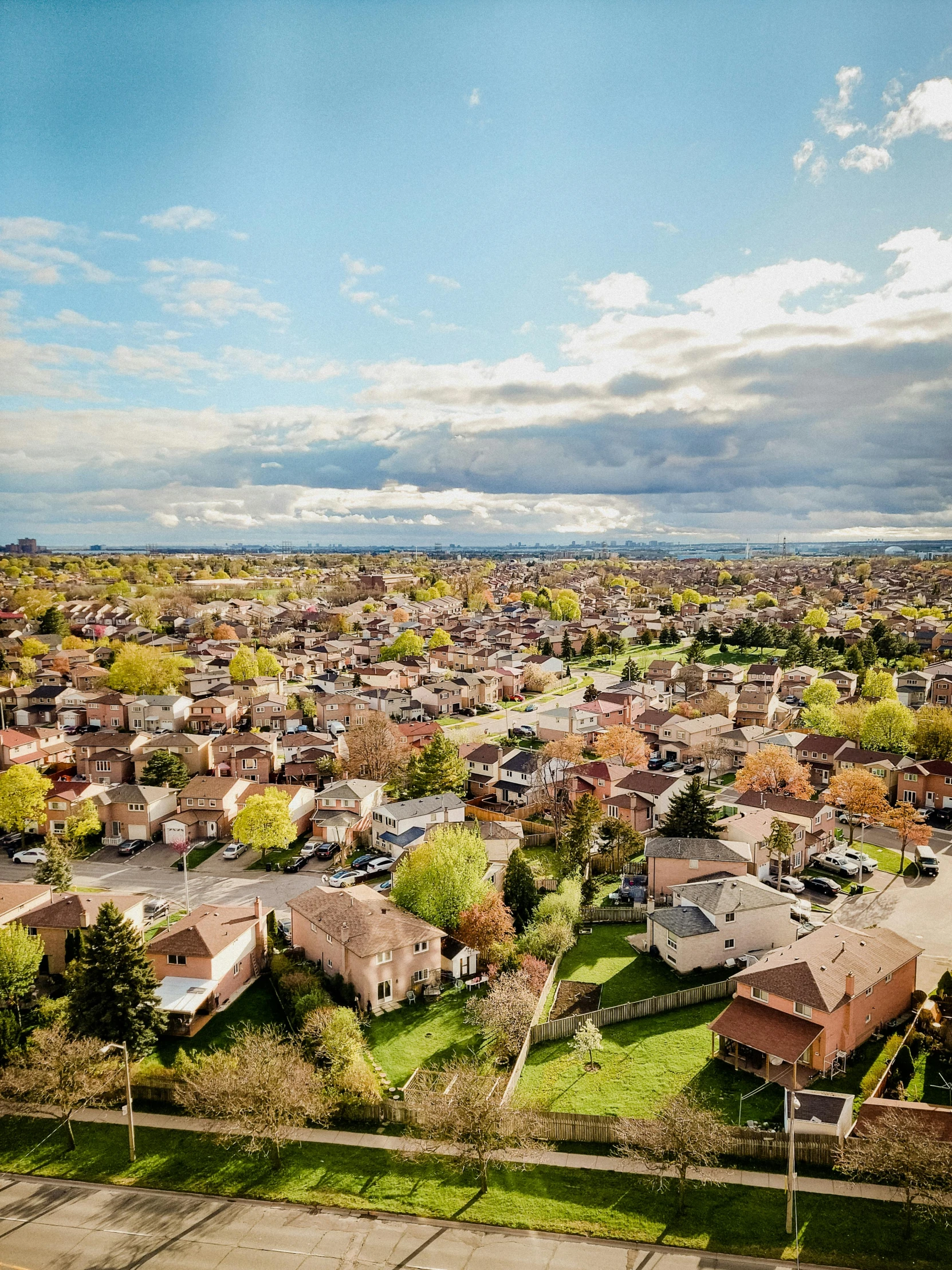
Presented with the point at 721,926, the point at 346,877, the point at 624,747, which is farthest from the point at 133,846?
the point at 721,926

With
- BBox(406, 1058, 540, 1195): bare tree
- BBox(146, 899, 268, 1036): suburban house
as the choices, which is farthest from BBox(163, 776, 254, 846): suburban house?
BBox(406, 1058, 540, 1195): bare tree

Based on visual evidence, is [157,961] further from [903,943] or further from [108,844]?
[903,943]

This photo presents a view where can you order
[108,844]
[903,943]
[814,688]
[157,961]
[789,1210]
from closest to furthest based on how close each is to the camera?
1. [789,1210]
2. [903,943]
3. [157,961]
4. [108,844]
5. [814,688]

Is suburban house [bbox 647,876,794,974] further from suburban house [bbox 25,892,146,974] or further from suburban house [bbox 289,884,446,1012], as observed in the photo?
suburban house [bbox 25,892,146,974]

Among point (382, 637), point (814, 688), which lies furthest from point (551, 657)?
point (814, 688)

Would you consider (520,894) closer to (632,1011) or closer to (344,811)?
(632,1011)

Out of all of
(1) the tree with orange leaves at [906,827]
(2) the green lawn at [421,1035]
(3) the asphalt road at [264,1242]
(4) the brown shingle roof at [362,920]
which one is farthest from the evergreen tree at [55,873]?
(1) the tree with orange leaves at [906,827]
